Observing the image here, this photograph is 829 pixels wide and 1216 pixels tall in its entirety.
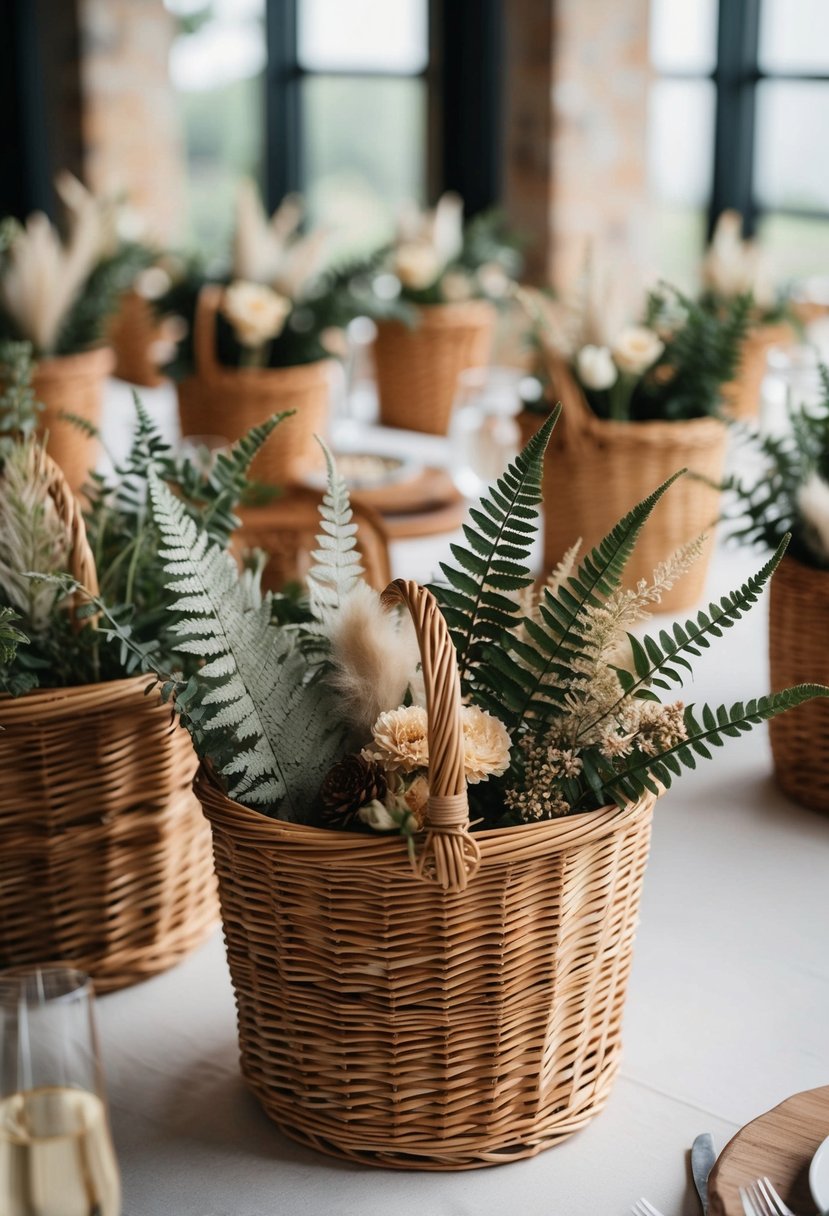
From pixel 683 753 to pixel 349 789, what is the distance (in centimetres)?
18

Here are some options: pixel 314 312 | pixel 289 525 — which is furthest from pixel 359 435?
pixel 289 525

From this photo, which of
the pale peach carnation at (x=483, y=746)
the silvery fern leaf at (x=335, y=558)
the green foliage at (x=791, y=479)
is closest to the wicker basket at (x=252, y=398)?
the green foliage at (x=791, y=479)

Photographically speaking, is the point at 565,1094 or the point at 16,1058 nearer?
the point at 16,1058

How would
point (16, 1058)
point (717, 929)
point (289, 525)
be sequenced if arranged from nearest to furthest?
point (16, 1058)
point (717, 929)
point (289, 525)

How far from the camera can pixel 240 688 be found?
858 millimetres

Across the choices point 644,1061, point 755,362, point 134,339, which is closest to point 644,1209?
point 644,1061

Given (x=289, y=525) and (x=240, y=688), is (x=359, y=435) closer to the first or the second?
(x=289, y=525)

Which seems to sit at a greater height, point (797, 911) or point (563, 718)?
point (563, 718)

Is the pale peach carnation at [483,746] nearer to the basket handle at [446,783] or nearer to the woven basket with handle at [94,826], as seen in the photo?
the basket handle at [446,783]

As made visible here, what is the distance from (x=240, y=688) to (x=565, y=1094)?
Result: 12.4 inches

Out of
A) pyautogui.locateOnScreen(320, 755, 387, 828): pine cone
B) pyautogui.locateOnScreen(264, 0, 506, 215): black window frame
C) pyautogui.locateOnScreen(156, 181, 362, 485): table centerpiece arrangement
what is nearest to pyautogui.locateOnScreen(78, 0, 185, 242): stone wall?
pyautogui.locateOnScreen(264, 0, 506, 215): black window frame

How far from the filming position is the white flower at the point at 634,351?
1.82 m

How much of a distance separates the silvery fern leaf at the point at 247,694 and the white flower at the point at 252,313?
1.42m

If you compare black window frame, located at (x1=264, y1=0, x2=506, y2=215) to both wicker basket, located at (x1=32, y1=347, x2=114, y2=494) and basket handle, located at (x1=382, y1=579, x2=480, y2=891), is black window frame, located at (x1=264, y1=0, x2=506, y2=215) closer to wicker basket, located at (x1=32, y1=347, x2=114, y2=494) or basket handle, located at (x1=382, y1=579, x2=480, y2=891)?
wicker basket, located at (x1=32, y1=347, x2=114, y2=494)
